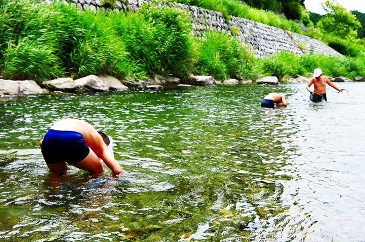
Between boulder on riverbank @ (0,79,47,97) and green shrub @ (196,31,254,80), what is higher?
green shrub @ (196,31,254,80)

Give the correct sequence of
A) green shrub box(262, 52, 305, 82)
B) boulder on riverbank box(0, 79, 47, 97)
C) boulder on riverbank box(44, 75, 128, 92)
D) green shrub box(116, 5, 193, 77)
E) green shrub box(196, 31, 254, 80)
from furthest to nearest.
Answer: green shrub box(262, 52, 305, 82)
green shrub box(196, 31, 254, 80)
green shrub box(116, 5, 193, 77)
boulder on riverbank box(44, 75, 128, 92)
boulder on riverbank box(0, 79, 47, 97)

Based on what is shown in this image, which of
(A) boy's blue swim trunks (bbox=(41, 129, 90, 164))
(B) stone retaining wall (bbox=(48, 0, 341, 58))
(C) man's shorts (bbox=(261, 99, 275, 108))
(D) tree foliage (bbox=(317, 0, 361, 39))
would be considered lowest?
(C) man's shorts (bbox=(261, 99, 275, 108))

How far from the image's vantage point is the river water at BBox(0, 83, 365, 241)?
99.4 inches

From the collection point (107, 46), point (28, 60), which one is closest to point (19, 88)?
point (28, 60)

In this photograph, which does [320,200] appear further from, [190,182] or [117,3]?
[117,3]

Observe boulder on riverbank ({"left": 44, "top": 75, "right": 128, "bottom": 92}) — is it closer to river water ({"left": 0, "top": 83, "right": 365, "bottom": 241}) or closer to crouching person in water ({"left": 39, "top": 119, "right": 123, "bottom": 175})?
river water ({"left": 0, "top": 83, "right": 365, "bottom": 241})

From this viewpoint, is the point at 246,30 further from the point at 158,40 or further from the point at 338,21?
the point at 338,21

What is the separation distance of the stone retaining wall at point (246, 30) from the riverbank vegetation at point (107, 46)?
73.8 inches

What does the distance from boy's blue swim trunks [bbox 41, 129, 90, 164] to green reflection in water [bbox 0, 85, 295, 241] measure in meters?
0.26

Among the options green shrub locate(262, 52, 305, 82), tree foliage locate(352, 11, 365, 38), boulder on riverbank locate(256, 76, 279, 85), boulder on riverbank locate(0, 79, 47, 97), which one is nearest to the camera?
boulder on riverbank locate(0, 79, 47, 97)

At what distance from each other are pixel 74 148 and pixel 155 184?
0.79 m

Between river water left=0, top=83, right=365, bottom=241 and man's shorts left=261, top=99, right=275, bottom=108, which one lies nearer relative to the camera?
river water left=0, top=83, right=365, bottom=241

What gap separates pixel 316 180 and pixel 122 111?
5.20 m

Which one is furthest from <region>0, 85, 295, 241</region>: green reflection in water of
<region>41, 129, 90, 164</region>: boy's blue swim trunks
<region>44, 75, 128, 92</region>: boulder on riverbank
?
<region>44, 75, 128, 92</region>: boulder on riverbank
